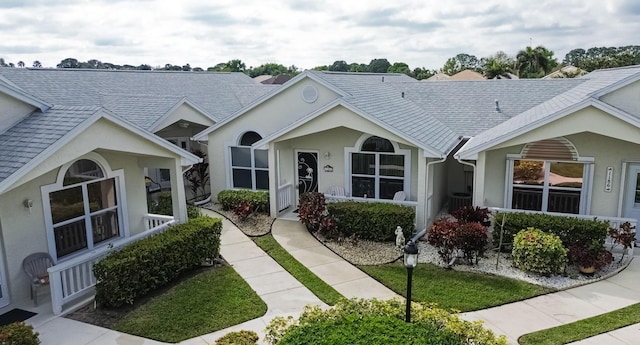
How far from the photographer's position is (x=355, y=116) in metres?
14.2

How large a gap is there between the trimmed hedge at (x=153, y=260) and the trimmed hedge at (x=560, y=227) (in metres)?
8.17

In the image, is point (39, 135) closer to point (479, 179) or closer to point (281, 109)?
point (281, 109)

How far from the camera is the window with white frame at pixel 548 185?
13492mm

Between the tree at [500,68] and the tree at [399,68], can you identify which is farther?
the tree at [399,68]

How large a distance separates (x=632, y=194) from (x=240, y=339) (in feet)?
39.6

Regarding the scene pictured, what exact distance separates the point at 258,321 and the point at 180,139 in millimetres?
13119

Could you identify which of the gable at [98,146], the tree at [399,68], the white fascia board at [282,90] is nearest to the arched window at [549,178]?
the white fascia board at [282,90]

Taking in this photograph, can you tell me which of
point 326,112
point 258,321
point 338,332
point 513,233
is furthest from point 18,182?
point 513,233

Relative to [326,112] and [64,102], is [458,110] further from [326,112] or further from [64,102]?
[64,102]

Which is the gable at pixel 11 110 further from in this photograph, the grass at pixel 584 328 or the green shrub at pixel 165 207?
the grass at pixel 584 328

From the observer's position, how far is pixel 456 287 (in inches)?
407

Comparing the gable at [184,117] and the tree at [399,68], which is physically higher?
the tree at [399,68]

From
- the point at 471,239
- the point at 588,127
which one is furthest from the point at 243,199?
the point at 588,127

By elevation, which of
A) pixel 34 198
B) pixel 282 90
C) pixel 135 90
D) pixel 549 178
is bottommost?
pixel 549 178
